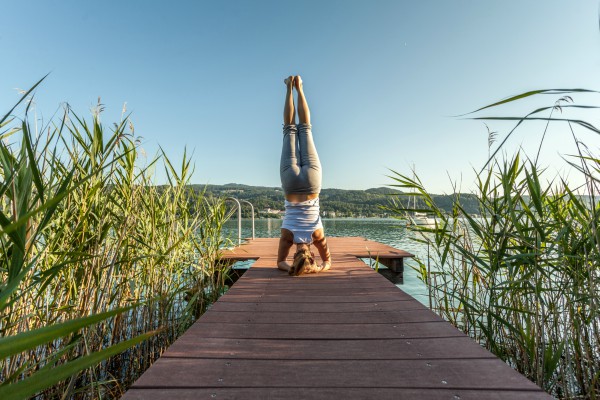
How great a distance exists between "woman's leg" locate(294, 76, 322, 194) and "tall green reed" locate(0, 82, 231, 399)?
3.73ft

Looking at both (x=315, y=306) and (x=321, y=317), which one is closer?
(x=321, y=317)

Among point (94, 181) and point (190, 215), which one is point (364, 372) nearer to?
point (94, 181)

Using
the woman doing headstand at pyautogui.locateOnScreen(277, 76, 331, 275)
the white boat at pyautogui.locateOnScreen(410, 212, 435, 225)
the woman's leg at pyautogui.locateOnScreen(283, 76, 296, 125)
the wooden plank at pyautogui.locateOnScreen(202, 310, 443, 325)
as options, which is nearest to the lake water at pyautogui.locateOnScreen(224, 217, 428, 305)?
the white boat at pyautogui.locateOnScreen(410, 212, 435, 225)

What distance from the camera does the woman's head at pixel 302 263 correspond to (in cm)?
311

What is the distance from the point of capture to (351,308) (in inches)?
85.0

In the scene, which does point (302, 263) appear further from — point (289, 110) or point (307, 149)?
point (289, 110)

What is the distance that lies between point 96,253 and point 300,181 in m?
1.89

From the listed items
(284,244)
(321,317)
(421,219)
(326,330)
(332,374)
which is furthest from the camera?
(284,244)

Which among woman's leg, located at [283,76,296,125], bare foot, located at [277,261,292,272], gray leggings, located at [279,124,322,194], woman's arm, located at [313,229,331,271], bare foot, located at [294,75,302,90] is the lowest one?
bare foot, located at [277,261,292,272]

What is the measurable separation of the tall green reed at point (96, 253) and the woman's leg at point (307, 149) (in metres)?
1.14

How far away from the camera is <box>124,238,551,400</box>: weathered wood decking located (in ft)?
3.87

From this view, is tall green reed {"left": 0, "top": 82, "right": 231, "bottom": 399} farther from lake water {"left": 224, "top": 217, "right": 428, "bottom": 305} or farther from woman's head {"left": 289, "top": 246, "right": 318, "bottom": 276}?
lake water {"left": 224, "top": 217, "right": 428, "bottom": 305}

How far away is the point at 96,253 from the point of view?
1811 millimetres

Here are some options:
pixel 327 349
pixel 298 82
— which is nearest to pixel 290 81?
pixel 298 82
